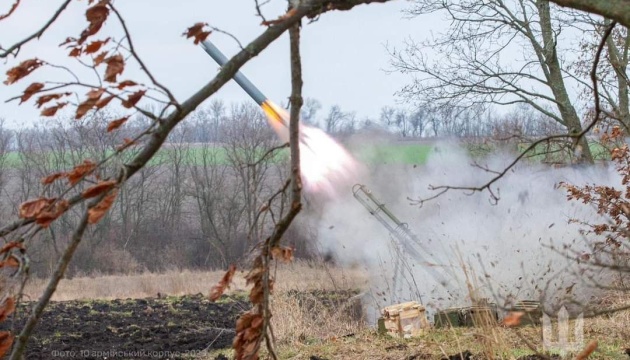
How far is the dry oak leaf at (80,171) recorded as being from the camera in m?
3.04

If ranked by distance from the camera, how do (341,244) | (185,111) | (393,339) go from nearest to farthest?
(185,111)
(393,339)
(341,244)

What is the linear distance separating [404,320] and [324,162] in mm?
10434

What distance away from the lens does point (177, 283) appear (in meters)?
27.0

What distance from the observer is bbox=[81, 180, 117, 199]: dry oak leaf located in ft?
9.96

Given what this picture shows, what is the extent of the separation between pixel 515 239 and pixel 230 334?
6.66m

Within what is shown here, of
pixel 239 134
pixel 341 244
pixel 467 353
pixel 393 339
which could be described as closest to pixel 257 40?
pixel 467 353

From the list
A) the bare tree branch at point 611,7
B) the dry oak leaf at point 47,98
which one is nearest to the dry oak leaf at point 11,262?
the dry oak leaf at point 47,98

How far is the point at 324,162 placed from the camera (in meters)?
20.8

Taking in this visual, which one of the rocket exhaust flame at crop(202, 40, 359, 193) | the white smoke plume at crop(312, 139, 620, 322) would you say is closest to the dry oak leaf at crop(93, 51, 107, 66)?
the white smoke plume at crop(312, 139, 620, 322)

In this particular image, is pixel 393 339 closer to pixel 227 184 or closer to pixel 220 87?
pixel 220 87

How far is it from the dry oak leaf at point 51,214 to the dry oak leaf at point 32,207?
2cm

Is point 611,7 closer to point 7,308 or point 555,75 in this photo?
point 7,308

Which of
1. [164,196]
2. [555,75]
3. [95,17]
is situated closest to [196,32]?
[95,17]

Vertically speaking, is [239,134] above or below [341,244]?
above
